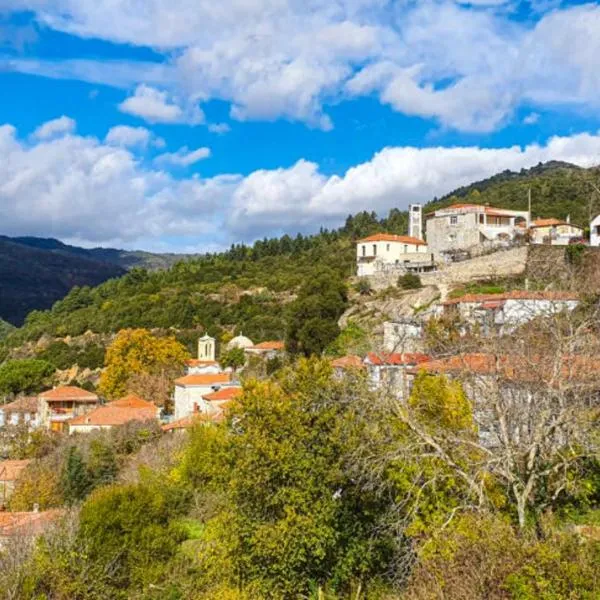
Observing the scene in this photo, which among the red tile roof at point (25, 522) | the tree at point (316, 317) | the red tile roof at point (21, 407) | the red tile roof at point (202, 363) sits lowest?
the red tile roof at point (21, 407)

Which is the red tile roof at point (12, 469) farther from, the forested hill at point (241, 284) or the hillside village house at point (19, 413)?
the forested hill at point (241, 284)

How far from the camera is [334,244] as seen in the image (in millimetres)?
80812

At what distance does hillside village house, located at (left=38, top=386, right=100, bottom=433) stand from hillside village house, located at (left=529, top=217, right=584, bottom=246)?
32466 mm

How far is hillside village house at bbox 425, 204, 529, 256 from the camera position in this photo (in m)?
50.8

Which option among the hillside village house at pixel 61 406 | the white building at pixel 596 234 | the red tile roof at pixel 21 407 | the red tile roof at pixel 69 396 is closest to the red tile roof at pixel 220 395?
the hillside village house at pixel 61 406

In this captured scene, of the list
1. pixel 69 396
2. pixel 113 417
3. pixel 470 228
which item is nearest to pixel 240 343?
pixel 69 396

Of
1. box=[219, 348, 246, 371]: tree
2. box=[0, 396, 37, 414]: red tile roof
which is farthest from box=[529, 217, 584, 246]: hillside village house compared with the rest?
box=[0, 396, 37, 414]: red tile roof

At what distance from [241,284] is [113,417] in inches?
1355

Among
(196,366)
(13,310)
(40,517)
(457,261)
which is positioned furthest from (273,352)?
(13,310)

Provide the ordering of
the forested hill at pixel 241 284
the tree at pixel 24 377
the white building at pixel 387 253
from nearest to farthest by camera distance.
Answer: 1. the white building at pixel 387 253
2. the tree at pixel 24 377
3. the forested hill at pixel 241 284

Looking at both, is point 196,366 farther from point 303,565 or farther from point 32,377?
point 303,565

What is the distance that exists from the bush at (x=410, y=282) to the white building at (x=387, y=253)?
12.7 ft

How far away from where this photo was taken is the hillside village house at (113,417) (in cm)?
3622

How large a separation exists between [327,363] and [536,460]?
5247 mm
